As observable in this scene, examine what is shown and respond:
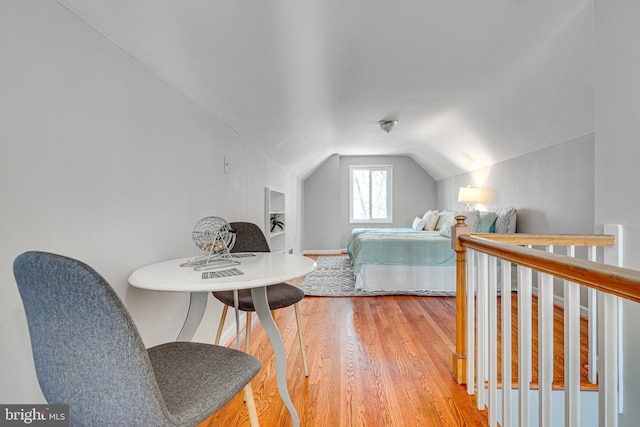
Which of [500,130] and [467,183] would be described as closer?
[500,130]

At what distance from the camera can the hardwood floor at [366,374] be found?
146cm

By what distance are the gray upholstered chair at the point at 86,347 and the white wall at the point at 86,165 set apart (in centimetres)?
31

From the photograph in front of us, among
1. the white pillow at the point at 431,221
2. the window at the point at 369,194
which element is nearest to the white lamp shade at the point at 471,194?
the white pillow at the point at 431,221

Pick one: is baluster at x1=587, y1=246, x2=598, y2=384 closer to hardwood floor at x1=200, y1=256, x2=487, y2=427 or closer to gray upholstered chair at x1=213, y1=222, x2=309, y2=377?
hardwood floor at x1=200, y1=256, x2=487, y2=427

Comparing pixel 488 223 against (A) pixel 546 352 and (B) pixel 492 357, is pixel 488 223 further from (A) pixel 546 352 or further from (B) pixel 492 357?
(A) pixel 546 352

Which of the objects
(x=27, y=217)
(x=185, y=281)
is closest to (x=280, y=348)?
(x=185, y=281)

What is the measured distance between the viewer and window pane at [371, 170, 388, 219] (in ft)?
23.0

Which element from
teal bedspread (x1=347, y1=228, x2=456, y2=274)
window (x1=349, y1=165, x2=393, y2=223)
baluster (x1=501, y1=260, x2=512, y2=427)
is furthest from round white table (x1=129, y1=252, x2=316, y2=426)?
window (x1=349, y1=165, x2=393, y2=223)

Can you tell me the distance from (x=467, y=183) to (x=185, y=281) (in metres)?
5.18

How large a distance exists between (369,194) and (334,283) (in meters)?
3.46

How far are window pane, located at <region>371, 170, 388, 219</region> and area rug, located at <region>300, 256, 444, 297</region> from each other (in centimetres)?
210

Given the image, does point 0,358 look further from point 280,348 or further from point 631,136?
point 631,136

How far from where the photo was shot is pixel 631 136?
1.59 meters
